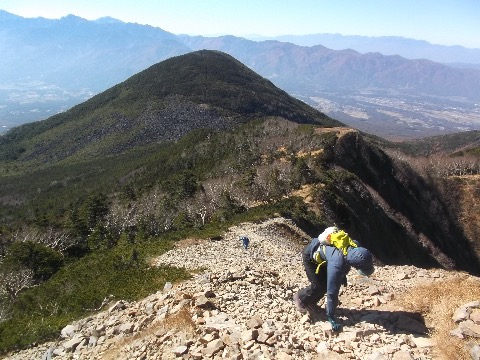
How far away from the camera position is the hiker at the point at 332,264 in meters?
9.03

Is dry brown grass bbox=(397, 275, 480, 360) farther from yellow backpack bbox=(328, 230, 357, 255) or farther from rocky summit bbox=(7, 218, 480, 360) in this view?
yellow backpack bbox=(328, 230, 357, 255)

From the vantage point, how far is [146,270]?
1870 centimetres

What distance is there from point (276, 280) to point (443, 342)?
592 centimetres

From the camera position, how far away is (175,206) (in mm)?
45906

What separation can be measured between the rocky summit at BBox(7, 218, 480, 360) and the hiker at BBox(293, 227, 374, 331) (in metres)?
0.50

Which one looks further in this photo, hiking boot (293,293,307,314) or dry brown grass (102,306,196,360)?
hiking boot (293,293,307,314)

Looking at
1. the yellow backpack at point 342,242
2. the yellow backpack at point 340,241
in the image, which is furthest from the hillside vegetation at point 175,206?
the yellow backpack at point 342,242

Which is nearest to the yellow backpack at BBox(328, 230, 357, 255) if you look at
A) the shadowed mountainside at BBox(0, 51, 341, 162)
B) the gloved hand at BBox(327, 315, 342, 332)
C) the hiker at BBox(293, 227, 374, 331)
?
the hiker at BBox(293, 227, 374, 331)

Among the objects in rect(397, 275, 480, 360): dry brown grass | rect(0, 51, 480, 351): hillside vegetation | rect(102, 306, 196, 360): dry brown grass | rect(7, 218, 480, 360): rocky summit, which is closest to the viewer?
rect(397, 275, 480, 360): dry brown grass

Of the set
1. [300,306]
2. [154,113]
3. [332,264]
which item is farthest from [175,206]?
[154,113]

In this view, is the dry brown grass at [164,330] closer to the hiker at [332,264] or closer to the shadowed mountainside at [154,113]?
the hiker at [332,264]

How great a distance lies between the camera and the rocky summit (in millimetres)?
8680

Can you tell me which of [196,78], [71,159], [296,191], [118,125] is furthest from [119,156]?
[296,191]

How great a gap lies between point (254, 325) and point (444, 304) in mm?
4870
